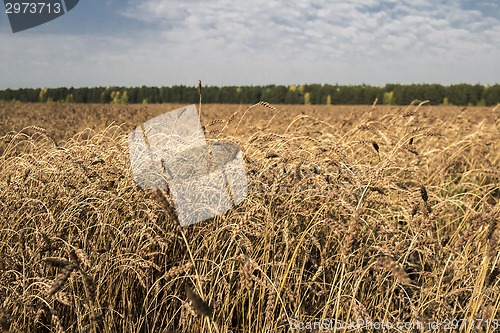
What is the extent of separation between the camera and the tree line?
45.4 metres

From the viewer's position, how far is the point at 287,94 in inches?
1932

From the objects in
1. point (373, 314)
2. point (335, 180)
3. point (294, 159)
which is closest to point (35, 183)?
point (294, 159)

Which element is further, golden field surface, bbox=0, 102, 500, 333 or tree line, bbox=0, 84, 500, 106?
tree line, bbox=0, 84, 500, 106

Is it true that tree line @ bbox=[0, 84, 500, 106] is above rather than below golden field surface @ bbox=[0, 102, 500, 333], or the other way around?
above

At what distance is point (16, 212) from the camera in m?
2.64

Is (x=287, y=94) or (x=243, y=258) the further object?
(x=287, y=94)

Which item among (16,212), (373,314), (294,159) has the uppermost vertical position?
(294,159)

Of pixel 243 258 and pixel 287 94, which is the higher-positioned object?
pixel 287 94

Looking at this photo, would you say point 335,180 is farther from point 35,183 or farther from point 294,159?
point 35,183

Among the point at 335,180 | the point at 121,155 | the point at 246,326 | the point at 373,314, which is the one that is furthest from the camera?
the point at 121,155

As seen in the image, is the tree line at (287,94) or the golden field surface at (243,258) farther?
the tree line at (287,94)

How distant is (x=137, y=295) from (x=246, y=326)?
0.63 m

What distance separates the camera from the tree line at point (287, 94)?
4538cm

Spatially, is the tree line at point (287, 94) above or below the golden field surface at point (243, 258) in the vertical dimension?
above
